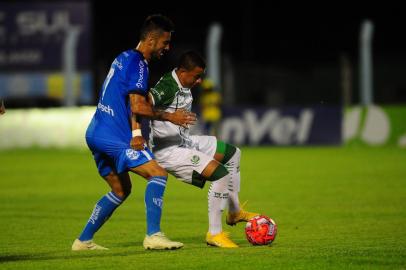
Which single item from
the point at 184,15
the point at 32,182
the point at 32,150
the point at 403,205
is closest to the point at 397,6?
the point at 184,15

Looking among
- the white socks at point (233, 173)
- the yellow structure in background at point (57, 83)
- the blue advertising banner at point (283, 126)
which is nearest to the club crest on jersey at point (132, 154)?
the white socks at point (233, 173)

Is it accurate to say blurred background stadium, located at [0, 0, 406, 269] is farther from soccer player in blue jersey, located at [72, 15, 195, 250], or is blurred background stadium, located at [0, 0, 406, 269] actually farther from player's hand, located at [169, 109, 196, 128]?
player's hand, located at [169, 109, 196, 128]

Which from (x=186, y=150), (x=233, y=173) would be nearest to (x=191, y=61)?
(x=186, y=150)

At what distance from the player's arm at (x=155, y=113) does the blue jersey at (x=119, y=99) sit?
11 cm

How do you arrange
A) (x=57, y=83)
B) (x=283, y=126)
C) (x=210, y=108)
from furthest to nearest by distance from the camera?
(x=57, y=83) < (x=210, y=108) < (x=283, y=126)

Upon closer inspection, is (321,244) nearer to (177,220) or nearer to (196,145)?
(196,145)

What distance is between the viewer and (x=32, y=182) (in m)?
18.4

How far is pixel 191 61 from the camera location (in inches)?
364

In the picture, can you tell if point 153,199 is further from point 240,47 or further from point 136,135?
point 240,47

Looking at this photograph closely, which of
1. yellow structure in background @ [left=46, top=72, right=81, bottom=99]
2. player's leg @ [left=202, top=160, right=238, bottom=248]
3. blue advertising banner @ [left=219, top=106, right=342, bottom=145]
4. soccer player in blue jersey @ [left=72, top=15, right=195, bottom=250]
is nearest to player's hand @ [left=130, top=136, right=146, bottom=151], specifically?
soccer player in blue jersey @ [left=72, top=15, right=195, bottom=250]

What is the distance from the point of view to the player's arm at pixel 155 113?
865 cm

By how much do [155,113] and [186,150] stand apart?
0.64 m

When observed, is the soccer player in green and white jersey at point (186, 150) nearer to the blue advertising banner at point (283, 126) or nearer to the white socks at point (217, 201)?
the white socks at point (217, 201)

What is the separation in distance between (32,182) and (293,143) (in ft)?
35.4
